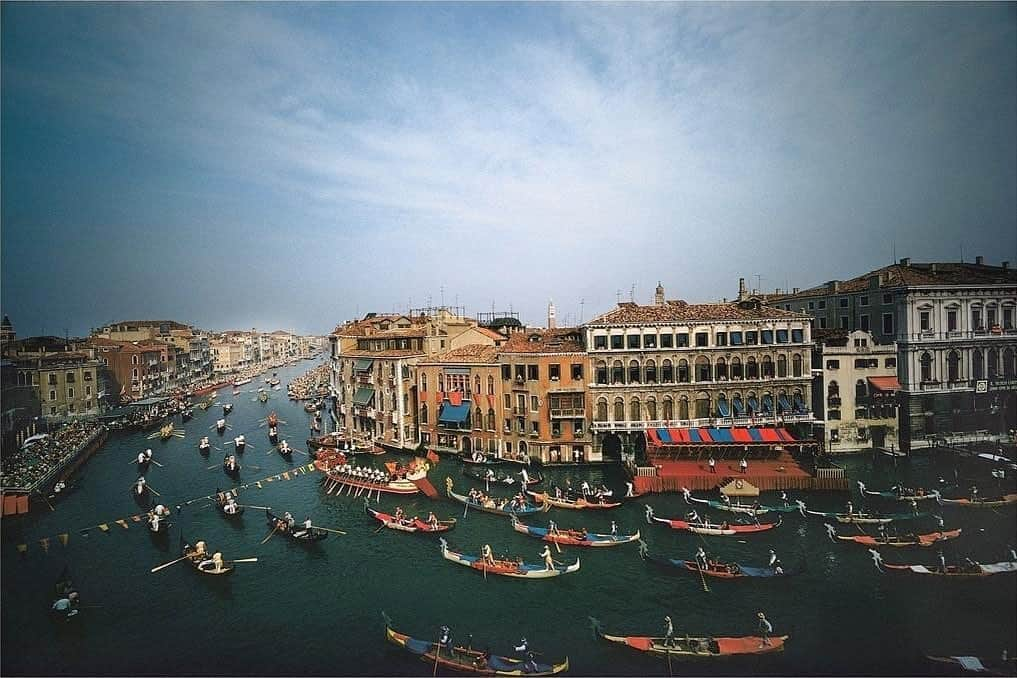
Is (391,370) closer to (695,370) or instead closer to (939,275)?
(695,370)

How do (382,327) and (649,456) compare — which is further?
(382,327)

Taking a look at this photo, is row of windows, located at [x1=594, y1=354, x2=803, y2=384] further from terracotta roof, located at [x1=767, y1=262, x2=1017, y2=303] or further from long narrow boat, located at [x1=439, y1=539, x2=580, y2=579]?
long narrow boat, located at [x1=439, y1=539, x2=580, y2=579]

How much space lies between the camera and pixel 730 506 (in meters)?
16.0

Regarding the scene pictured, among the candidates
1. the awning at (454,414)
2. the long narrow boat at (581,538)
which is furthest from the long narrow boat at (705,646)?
the awning at (454,414)

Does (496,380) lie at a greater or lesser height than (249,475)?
greater

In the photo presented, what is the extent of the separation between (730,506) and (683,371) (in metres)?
5.99

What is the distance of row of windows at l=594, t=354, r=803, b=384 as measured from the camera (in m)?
20.4

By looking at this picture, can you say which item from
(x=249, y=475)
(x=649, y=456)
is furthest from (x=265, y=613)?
(x=649, y=456)

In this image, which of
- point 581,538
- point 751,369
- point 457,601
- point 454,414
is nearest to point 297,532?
point 457,601

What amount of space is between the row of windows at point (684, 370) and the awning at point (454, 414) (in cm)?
599

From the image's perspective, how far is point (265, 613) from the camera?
38.4 feet

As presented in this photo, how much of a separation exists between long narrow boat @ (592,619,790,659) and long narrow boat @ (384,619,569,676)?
1614mm

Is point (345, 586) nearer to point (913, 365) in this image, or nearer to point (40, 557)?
point (40, 557)

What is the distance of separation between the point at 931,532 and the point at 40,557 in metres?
24.4
